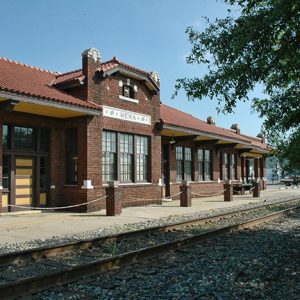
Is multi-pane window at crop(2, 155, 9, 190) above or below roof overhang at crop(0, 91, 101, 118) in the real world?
below

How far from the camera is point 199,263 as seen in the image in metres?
8.06

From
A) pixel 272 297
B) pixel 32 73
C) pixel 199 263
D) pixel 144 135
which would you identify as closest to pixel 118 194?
pixel 144 135

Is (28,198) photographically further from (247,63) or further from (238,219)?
(247,63)

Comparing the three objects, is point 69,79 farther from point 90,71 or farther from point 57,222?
point 57,222

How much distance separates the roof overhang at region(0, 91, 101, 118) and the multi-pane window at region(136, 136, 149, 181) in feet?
11.9

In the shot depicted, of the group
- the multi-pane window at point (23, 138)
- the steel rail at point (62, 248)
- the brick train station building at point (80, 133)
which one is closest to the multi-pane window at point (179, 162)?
the brick train station building at point (80, 133)

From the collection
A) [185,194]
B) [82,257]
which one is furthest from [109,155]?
[82,257]

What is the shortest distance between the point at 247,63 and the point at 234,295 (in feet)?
11.5

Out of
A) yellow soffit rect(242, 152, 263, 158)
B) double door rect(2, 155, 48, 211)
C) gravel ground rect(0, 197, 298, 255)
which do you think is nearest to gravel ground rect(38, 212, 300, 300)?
gravel ground rect(0, 197, 298, 255)

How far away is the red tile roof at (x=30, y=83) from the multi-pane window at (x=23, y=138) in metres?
1.72

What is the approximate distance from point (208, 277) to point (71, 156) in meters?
11.9

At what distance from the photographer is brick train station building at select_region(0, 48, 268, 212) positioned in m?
15.8

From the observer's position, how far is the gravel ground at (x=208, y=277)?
605 cm

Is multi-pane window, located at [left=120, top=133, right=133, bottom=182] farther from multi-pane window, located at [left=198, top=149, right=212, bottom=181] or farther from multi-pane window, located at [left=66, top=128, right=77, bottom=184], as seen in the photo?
multi-pane window, located at [left=198, top=149, right=212, bottom=181]
